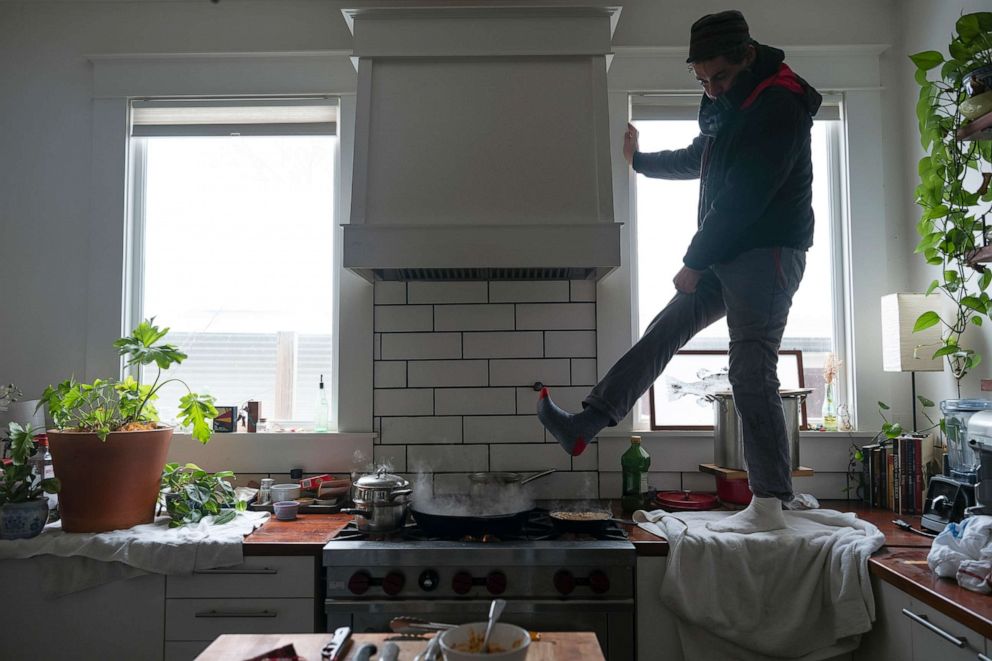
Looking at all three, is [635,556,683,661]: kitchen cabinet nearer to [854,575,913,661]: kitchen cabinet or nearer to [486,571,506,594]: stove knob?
[486,571,506,594]: stove knob

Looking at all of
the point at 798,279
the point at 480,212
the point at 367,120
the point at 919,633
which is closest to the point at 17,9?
the point at 367,120

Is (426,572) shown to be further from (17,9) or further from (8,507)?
(17,9)

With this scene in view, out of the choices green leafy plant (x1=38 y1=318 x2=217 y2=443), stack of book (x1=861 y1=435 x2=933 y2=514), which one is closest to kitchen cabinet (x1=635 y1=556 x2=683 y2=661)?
stack of book (x1=861 y1=435 x2=933 y2=514)

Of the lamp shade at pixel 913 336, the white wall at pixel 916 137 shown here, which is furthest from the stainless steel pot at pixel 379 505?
the white wall at pixel 916 137

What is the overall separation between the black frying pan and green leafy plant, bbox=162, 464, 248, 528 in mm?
660

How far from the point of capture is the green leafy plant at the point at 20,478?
2.02 meters

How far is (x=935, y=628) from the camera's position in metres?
1.50

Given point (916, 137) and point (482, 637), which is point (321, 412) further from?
point (916, 137)

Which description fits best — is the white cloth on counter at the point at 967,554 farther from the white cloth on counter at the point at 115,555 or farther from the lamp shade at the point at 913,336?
the white cloth on counter at the point at 115,555

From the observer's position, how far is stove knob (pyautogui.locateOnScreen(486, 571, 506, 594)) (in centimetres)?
188

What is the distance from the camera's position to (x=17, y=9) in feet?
8.94

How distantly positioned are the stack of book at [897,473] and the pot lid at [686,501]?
1.74 ft

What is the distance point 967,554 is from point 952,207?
117cm

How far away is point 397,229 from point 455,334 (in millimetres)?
586
